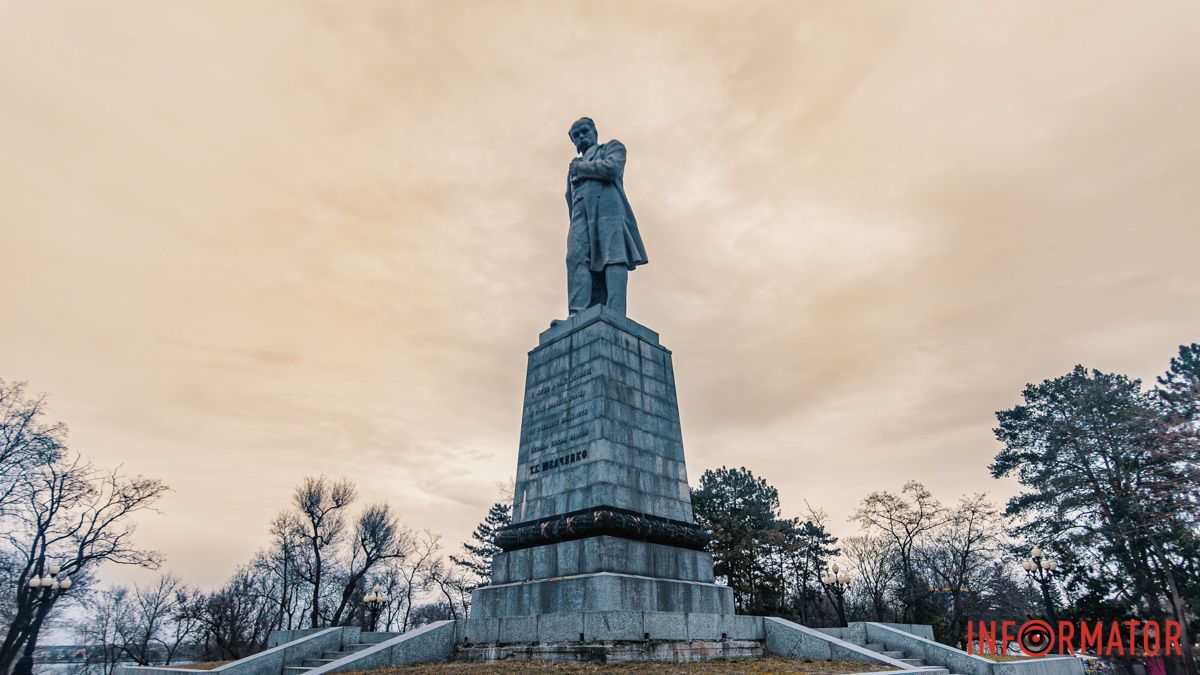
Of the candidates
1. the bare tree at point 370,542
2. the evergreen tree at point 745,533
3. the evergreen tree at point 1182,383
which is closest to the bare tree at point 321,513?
the bare tree at point 370,542

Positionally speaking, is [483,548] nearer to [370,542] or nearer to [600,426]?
[370,542]

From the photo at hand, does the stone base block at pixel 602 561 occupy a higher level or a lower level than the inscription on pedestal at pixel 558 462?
lower

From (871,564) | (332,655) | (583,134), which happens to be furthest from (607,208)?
(871,564)

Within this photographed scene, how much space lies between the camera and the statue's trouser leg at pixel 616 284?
13.7 metres

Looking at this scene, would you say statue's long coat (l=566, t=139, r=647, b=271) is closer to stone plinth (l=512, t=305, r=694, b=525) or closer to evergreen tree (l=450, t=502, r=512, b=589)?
stone plinth (l=512, t=305, r=694, b=525)

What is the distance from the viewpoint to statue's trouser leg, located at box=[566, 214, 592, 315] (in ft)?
45.8

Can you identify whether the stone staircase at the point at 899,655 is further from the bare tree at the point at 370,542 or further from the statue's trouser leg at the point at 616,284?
the bare tree at the point at 370,542

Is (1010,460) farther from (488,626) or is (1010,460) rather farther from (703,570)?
(488,626)

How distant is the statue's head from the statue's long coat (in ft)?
1.04

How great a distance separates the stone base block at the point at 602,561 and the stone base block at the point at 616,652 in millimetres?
1241

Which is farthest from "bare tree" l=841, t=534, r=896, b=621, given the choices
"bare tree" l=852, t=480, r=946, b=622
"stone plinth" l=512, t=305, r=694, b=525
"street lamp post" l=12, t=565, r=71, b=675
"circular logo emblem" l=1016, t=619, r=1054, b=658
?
"street lamp post" l=12, t=565, r=71, b=675

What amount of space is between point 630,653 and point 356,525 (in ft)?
127

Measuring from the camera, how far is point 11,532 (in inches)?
908

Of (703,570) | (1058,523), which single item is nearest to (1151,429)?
(1058,523)
